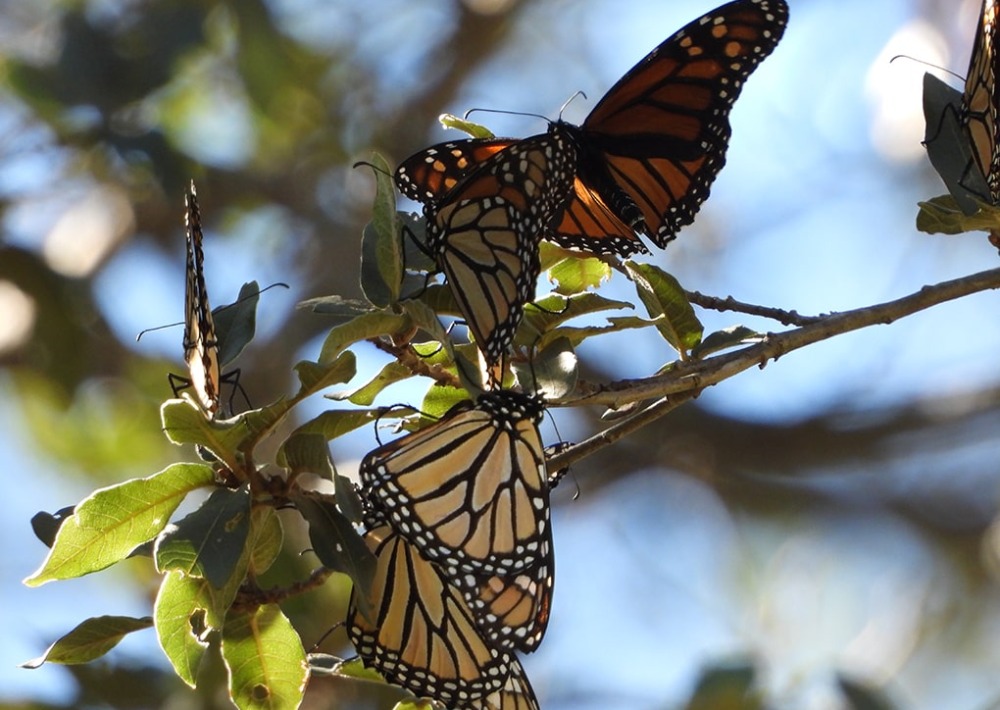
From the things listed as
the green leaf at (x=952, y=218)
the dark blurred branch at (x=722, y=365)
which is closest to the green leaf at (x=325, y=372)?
the dark blurred branch at (x=722, y=365)

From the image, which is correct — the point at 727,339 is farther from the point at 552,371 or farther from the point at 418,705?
the point at 418,705

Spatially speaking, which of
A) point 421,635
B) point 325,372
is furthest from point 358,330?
point 421,635

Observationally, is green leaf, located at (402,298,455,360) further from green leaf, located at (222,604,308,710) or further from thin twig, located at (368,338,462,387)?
green leaf, located at (222,604,308,710)

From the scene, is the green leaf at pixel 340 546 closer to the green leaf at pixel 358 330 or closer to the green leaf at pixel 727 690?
the green leaf at pixel 358 330

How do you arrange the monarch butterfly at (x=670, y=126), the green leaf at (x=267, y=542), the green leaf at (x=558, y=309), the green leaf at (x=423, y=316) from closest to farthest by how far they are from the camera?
the green leaf at (x=423, y=316)
the green leaf at (x=267, y=542)
the green leaf at (x=558, y=309)
the monarch butterfly at (x=670, y=126)

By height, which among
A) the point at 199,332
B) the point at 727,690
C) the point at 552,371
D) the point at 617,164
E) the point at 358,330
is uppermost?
the point at 617,164
